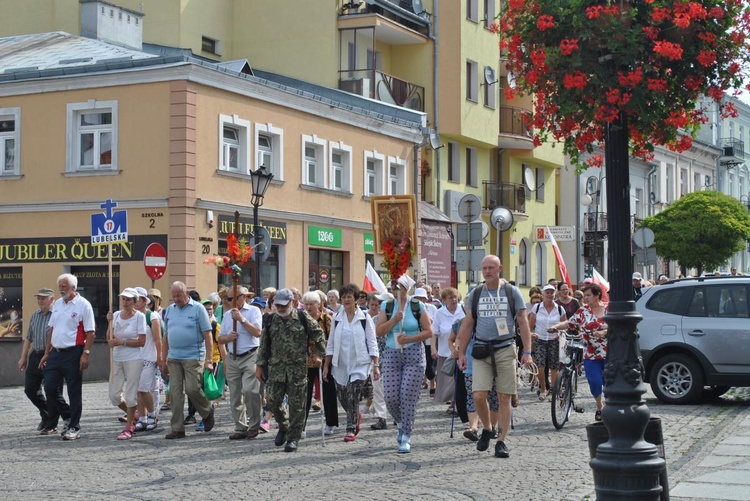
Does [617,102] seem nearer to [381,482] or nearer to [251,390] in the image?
[381,482]

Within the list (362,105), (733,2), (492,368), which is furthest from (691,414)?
(362,105)

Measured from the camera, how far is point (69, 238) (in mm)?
29297

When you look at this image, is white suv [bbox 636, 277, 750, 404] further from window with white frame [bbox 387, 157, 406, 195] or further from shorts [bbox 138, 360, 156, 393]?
window with white frame [bbox 387, 157, 406, 195]

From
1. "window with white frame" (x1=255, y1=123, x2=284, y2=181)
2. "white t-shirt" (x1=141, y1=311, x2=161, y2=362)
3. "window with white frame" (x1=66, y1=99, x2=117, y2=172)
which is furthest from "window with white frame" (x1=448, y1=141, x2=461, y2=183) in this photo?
"white t-shirt" (x1=141, y1=311, x2=161, y2=362)

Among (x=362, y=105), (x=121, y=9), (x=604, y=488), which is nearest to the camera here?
(x=604, y=488)

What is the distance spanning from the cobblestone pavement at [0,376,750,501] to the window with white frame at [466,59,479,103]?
28.0 meters

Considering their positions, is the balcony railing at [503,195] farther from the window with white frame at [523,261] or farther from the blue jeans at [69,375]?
the blue jeans at [69,375]

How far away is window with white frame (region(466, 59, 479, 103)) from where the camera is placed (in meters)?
44.6

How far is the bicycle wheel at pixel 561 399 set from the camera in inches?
622

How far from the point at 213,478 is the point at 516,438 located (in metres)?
4.47

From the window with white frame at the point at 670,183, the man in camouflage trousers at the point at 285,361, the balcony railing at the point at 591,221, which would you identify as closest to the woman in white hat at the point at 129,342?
the man in camouflage trousers at the point at 285,361

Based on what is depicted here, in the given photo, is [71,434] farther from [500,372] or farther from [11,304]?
[11,304]

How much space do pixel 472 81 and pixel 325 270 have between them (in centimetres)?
1297

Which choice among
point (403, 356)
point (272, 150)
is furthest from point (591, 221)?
point (403, 356)
